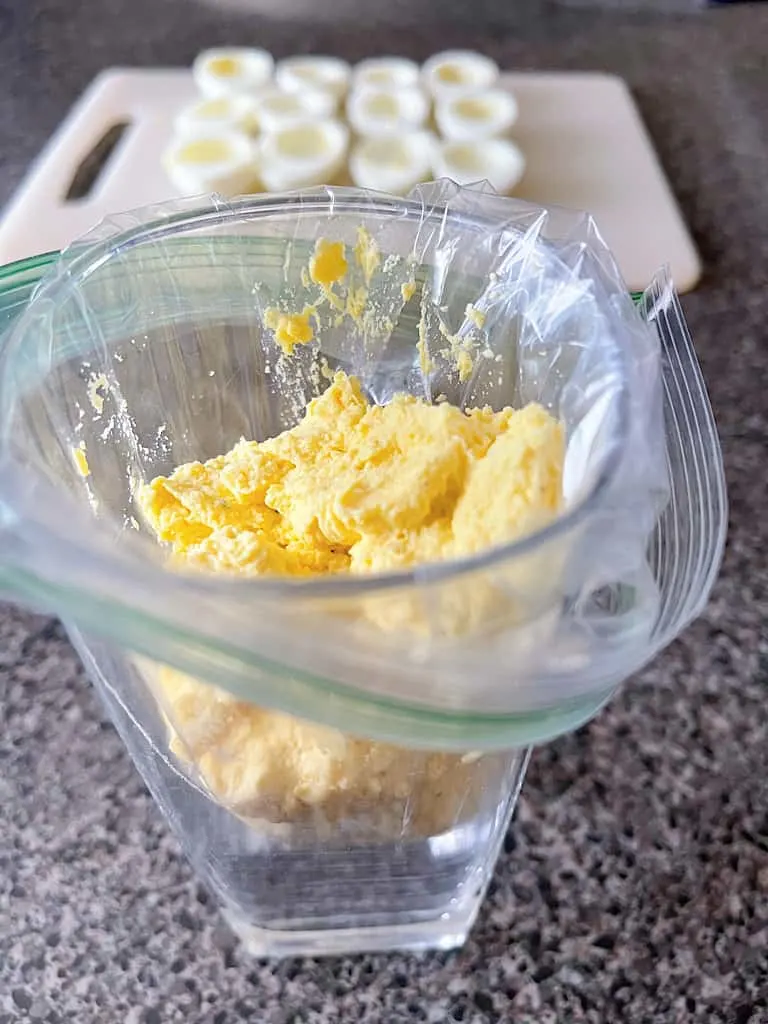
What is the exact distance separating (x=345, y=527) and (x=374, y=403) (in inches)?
6.2

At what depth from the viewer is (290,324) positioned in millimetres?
535

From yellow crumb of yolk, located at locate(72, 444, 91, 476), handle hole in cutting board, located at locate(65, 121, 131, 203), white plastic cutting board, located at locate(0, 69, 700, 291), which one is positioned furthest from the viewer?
handle hole in cutting board, located at locate(65, 121, 131, 203)

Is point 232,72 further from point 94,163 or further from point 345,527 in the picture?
point 345,527

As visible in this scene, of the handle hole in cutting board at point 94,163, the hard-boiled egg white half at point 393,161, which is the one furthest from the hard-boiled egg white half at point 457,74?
the handle hole in cutting board at point 94,163

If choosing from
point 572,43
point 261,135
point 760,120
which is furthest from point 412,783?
point 572,43

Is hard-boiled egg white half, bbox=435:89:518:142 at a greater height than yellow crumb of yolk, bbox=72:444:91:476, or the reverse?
yellow crumb of yolk, bbox=72:444:91:476

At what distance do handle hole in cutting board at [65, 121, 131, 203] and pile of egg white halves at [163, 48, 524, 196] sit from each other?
0.30 ft

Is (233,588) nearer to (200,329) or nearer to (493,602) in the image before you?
(493,602)

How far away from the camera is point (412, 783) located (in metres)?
0.43

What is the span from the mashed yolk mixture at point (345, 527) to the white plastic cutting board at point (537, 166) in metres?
0.64

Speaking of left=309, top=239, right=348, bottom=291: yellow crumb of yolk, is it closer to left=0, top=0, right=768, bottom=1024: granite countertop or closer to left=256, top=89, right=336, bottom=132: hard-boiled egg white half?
left=0, top=0, right=768, bottom=1024: granite countertop

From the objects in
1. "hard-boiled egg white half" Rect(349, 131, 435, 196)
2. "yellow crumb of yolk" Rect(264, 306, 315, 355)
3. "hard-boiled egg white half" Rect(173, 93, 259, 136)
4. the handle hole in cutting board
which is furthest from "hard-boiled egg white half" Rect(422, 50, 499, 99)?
"yellow crumb of yolk" Rect(264, 306, 315, 355)

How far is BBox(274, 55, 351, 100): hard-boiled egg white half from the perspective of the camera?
120 cm

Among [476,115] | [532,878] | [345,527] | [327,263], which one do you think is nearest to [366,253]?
[327,263]
